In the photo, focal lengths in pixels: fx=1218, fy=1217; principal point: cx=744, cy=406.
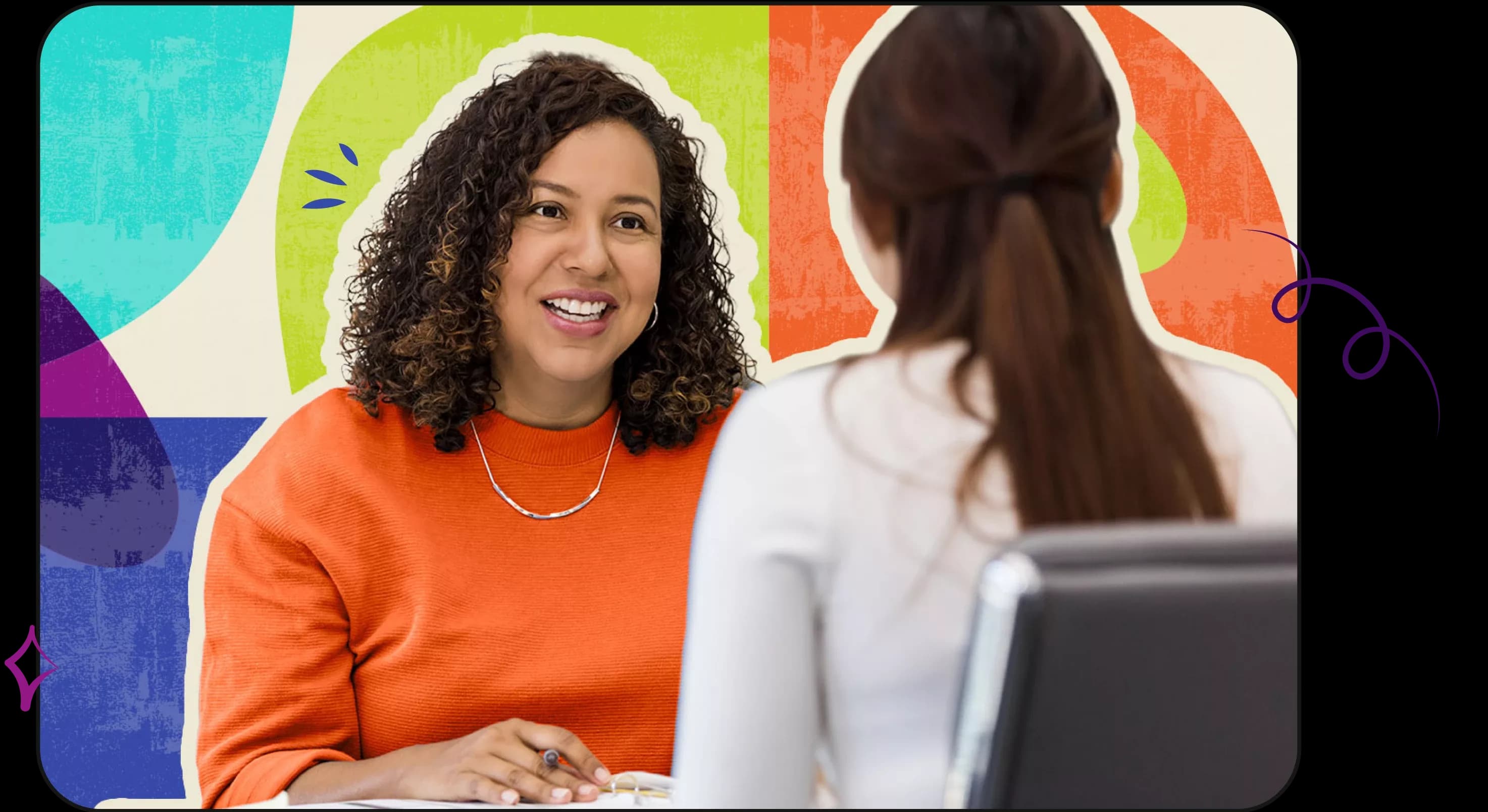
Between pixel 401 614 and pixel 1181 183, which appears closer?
pixel 401 614

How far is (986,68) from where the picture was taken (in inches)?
47.4

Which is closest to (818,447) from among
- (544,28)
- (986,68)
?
(986,68)

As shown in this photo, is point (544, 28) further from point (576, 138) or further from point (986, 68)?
point (986, 68)

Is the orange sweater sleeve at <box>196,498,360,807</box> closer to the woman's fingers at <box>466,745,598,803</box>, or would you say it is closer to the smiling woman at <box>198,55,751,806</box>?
the smiling woman at <box>198,55,751,806</box>

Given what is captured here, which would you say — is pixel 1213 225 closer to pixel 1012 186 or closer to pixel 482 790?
pixel 1012 186

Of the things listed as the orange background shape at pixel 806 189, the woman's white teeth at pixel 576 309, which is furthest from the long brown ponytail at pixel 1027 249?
the orange background shape at pixel 806 189

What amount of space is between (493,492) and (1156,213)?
1332 mm

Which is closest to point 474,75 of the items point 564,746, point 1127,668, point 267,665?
point 267,665

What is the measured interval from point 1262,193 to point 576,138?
128 centimetres

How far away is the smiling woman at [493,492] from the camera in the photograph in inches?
71.8

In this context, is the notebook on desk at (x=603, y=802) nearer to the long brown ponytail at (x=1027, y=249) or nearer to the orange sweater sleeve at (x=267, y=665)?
the orange sweater sleeve at (x=267, y=665)

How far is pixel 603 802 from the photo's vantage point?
1592mm

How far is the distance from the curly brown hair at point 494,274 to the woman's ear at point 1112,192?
970 millimetres
